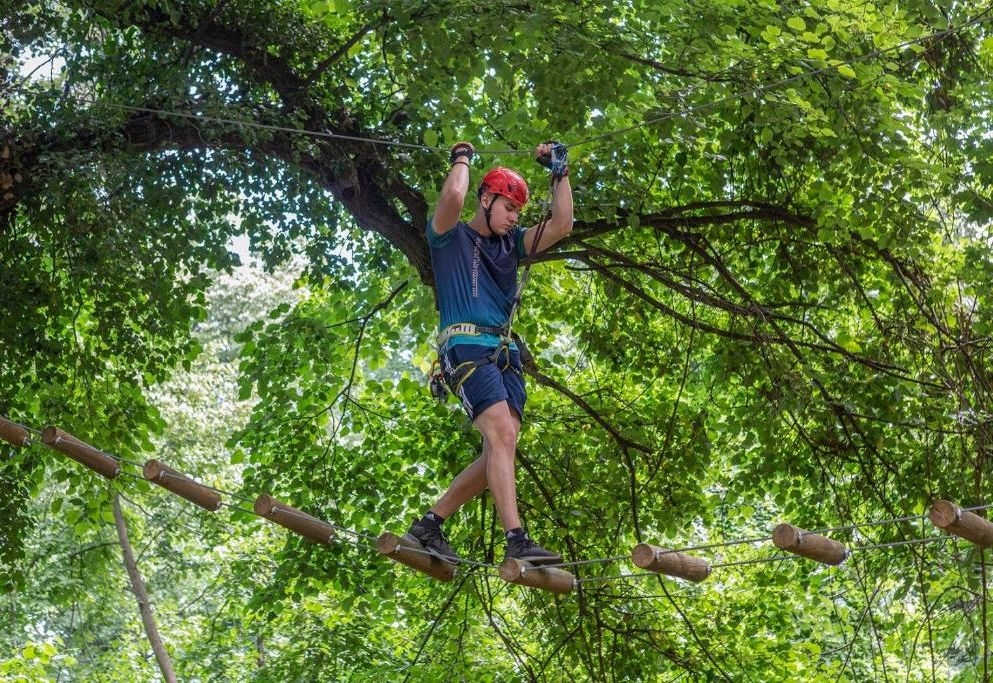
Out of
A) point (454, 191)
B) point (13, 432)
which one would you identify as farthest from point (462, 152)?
point (13, 432)

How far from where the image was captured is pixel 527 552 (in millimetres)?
4332

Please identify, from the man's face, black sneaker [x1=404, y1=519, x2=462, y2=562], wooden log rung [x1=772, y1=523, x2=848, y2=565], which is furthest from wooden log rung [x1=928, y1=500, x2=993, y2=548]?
the man's face

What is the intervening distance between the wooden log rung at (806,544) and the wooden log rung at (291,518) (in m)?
1.63

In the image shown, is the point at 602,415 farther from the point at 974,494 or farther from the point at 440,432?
the point at 974,494

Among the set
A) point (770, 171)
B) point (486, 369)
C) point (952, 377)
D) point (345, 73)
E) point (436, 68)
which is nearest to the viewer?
point (486, 369)

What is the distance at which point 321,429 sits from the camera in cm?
867

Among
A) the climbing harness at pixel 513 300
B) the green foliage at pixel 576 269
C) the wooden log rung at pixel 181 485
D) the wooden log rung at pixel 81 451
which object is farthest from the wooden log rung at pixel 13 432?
the green foliage at pixel 576 269

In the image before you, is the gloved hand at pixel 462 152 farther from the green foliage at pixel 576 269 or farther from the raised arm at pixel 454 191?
the green foliage at pixel 576 269

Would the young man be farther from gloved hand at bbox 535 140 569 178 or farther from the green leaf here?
the green leaf

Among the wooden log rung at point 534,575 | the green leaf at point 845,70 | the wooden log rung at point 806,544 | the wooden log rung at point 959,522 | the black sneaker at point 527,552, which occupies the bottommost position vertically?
the wooden log rung at point 959,522

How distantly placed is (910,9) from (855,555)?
303 cm

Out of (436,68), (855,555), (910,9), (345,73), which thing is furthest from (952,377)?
(345,73)

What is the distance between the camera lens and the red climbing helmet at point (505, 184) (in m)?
4.59

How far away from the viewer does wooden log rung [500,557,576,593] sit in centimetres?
416
